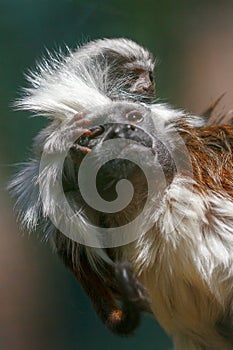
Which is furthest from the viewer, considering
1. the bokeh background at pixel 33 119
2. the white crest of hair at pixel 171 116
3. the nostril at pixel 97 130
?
the bokeh background at pixel 33 119

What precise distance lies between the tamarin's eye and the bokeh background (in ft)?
1.29

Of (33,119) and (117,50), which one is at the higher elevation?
(117,50)

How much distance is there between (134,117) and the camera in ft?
5.72

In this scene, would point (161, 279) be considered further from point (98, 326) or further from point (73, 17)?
point (73, 17)

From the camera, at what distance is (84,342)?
2.36m

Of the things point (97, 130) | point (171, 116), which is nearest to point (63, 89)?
point (97, 130)

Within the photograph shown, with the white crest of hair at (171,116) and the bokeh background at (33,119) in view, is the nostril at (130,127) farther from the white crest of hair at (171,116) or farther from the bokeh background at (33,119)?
the bokeh background at (33,119)

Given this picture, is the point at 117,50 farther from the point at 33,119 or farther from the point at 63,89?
the point at 33,119

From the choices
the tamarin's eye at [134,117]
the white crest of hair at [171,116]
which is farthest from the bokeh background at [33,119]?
the tamarin's eye at [134,117]

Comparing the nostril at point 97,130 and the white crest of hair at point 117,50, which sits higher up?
the white crest of hair at point 117,50

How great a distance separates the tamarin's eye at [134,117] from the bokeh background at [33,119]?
39cm

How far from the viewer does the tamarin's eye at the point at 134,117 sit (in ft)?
5.69

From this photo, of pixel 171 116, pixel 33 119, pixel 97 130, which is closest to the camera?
pixel 97 130

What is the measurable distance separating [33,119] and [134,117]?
1.33ft
